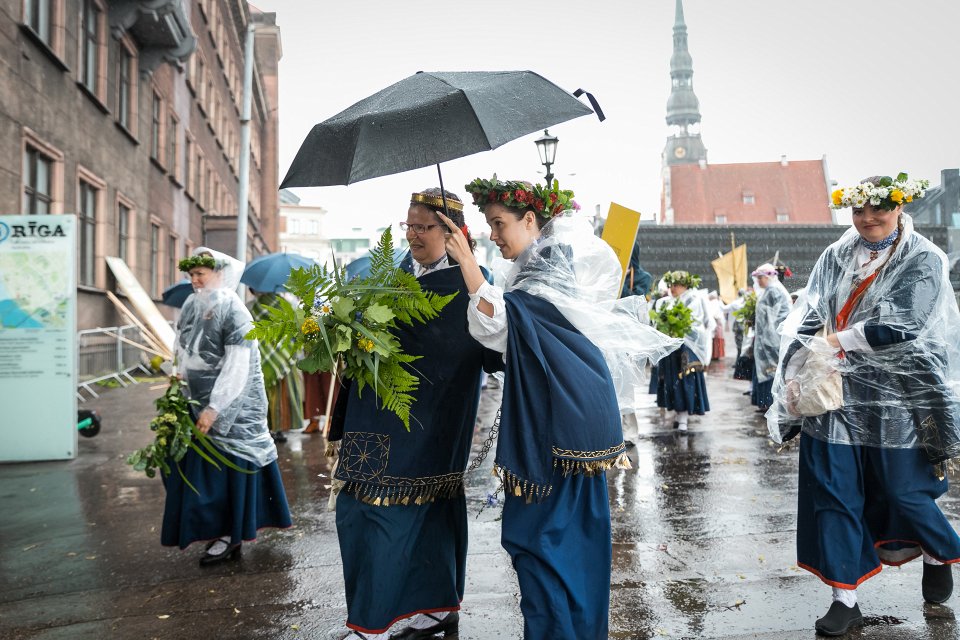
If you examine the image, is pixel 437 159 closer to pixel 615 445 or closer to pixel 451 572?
pixel 615 445

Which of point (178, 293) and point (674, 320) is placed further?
point (674, 320)

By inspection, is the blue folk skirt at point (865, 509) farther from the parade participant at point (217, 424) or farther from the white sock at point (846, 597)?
the parade participant at point (217, 424)

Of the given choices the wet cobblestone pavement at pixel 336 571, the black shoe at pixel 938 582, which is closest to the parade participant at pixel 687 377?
the wet cobblestone pavement at pixel 336 571

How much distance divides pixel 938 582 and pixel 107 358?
47.9ft

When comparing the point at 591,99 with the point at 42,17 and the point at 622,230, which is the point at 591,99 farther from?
the point at 42,17

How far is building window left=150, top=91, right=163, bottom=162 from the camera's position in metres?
18.9

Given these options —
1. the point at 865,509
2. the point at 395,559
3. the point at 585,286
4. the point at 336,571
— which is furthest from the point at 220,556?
the point at 865,509

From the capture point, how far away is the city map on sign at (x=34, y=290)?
8062 millimetres

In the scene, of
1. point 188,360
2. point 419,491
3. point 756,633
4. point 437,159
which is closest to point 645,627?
point 756,633

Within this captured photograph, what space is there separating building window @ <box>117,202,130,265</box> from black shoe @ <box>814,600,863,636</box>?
15.5 meters

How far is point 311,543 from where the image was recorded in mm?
5324

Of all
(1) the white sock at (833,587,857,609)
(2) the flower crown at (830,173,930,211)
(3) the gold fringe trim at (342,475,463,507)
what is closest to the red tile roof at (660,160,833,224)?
(2) the flower crown at (830,173,930,211)

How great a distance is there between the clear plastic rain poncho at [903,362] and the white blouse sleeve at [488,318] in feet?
5.84

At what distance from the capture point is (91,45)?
49.0 ft
